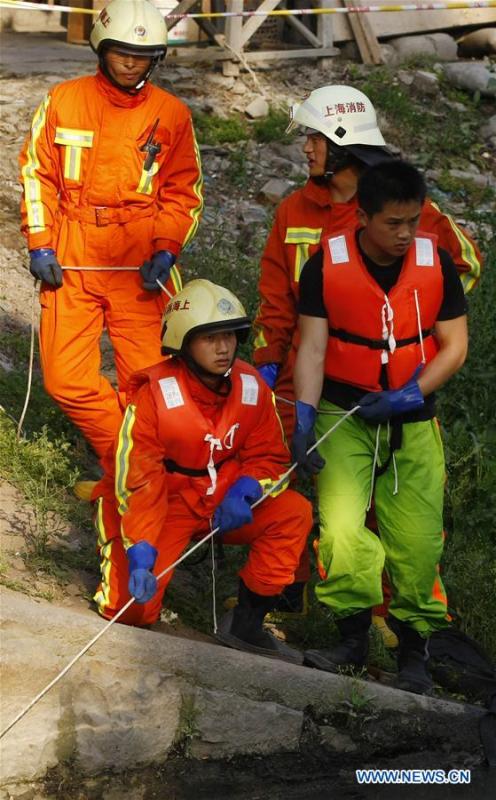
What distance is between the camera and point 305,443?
16.4ft

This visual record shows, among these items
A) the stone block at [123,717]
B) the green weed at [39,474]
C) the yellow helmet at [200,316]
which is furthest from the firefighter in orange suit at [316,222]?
the stone block at [123,717]

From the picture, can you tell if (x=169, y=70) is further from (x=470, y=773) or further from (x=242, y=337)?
(x=470, y=773)

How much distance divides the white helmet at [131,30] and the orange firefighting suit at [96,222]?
180 mm

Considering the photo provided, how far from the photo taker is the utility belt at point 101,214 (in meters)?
6.23

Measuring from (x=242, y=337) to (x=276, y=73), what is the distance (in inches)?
325

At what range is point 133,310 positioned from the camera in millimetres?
6336

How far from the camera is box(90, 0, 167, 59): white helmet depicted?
6.11 meters

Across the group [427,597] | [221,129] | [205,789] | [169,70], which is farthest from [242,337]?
[169,70]

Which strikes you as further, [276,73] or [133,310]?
[276,73]

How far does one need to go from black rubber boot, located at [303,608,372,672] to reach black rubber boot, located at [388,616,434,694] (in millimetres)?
156

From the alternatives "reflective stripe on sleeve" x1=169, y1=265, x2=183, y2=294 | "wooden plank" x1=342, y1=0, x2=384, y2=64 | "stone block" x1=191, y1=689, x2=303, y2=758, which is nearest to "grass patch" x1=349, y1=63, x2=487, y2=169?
"wooden plank" x1=342, y1=0, x2=384, y2=64

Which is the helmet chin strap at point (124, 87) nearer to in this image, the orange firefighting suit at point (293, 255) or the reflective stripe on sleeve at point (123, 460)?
the orange firefighting suit at point (293, 255)

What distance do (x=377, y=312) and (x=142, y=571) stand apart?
1.30 metres

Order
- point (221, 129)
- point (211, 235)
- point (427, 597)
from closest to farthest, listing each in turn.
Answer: point (427, 597) < point (211, 235) < point (221, 129)
